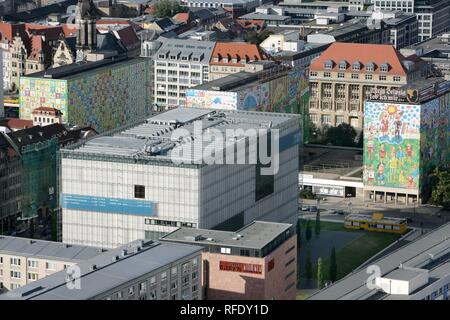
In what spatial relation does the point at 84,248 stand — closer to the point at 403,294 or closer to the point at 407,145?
the point at 403,294

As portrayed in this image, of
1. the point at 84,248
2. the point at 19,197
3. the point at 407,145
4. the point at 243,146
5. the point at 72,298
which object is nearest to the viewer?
the point at 72,298

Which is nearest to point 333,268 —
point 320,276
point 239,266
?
point 320,276

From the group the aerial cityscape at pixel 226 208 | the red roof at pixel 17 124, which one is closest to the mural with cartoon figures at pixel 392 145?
the aerial cityscape at pixel 226 208

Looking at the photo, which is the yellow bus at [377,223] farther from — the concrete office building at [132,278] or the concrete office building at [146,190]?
the concrete office building at [132,278]

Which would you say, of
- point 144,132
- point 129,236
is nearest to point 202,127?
point 144,132

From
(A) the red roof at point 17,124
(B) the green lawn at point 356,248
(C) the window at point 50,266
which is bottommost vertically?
(B) the green lawn at point 356,248

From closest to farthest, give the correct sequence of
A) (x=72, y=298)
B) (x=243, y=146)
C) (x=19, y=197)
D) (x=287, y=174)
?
(x=72, y=298), (x=243, y=146), (x=287, y=174), (x=19, y=197)
